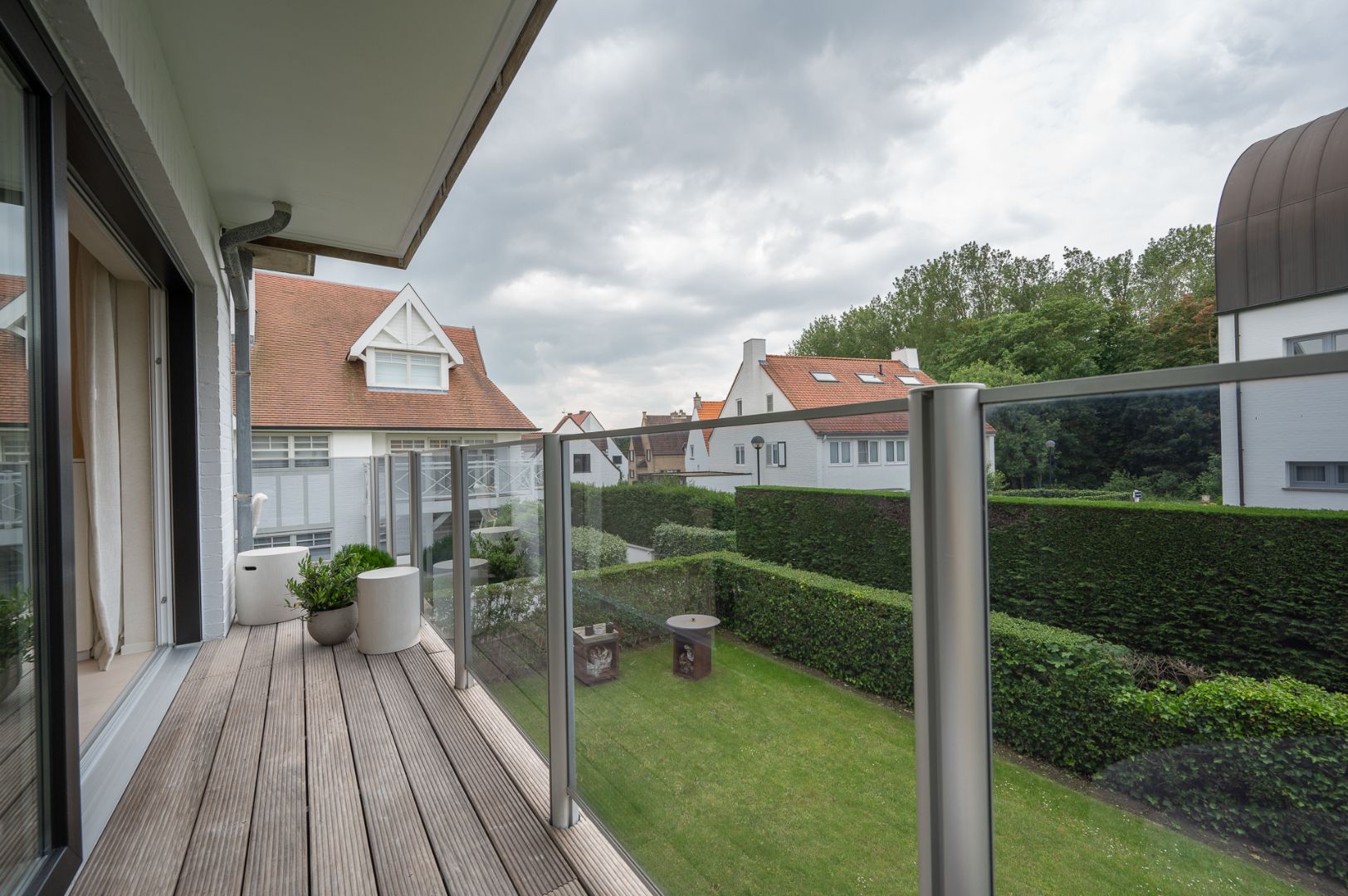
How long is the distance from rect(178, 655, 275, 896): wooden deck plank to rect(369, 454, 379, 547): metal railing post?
246 cm

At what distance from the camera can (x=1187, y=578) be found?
0.52 m

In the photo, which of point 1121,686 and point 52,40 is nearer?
point 1121,686

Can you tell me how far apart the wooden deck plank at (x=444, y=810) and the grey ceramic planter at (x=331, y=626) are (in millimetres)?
894

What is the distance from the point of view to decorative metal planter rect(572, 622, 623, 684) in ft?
5.10

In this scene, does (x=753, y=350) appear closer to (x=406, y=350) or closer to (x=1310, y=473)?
(x=406, y=350)

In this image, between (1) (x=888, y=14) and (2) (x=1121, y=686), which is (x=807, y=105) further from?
(2) (x=1121, y=686)

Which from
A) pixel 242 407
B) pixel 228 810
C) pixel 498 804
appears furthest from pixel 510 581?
pixel 242 407

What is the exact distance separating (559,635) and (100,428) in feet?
8.22

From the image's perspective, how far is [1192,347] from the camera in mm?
20625

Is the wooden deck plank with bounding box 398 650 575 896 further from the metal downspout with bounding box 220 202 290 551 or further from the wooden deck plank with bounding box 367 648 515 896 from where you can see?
the metal downspout with bounding box 220 202 290 551

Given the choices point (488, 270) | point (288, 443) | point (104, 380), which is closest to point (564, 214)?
point (488, 270)

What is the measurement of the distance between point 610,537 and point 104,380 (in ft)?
8.93

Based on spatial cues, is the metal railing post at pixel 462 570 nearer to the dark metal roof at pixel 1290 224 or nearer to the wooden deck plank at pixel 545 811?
the wooden deck plank at pixel 545 811

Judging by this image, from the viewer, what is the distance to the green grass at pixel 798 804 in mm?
578
